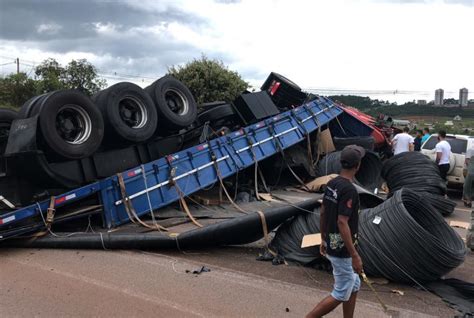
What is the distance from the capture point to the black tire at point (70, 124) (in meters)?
6.20

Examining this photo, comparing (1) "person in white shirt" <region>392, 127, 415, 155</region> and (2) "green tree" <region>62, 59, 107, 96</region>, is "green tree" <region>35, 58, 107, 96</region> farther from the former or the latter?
(1) "person in white shirt" <region>392, 127, 415, 155</region>

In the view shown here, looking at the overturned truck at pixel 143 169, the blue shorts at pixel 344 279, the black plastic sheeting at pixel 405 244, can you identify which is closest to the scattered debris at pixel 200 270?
the overturned truck at pixel 143 169

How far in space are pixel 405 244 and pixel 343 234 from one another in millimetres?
1603

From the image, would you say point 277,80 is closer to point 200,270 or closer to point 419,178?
point 419,178

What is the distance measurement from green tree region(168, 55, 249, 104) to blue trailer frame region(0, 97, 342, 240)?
9.38 m

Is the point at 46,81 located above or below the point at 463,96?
above

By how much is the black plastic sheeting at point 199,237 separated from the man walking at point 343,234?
7.10 feet

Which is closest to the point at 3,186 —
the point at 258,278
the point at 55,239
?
the point at 55,239

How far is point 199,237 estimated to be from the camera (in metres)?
5.67

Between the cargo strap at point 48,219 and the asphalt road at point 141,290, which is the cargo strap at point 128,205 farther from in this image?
the asphalt road at point 141,290

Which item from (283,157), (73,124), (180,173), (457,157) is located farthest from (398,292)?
(457,157)

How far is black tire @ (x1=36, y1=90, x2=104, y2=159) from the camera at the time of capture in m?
6.20

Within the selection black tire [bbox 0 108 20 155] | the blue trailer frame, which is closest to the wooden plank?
the blue trailer frame

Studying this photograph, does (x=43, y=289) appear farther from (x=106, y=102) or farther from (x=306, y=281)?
(x=106, y=102)
